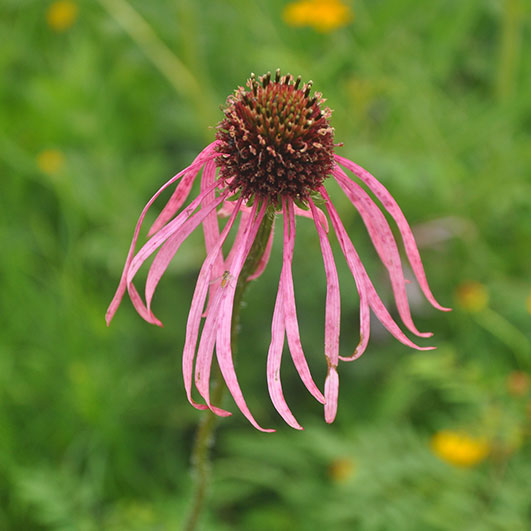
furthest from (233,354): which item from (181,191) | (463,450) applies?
(463,450)

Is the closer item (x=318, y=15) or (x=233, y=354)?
(x=233, y=354)

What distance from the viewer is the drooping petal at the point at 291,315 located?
971mm

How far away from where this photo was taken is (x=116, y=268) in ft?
7.82

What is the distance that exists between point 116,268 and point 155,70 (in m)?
1.16

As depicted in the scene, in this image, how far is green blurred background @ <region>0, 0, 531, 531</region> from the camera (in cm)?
181

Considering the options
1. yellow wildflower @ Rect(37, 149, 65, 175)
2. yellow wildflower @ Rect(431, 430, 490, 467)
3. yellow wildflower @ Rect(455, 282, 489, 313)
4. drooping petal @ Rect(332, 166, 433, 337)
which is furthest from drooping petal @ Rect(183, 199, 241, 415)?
yellow wildflower @ Rect(37, 149, 65, 175)

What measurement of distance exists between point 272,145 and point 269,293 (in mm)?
1332

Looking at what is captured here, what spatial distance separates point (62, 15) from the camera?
10.7 ft

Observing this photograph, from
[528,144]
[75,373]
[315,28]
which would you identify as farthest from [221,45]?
[75,373]

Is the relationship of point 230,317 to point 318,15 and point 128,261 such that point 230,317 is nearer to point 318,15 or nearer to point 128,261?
point 128,261

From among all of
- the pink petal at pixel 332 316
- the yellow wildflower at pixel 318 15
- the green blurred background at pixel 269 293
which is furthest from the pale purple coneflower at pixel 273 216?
the yellow wildflower at pixel 318 15

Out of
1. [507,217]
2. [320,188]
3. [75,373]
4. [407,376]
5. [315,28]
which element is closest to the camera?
[320,188]

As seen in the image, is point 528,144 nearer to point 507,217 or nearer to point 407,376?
point 507,217

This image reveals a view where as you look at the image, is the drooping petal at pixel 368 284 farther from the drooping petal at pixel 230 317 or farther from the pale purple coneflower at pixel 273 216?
the drooping petal at pixel 230 317
